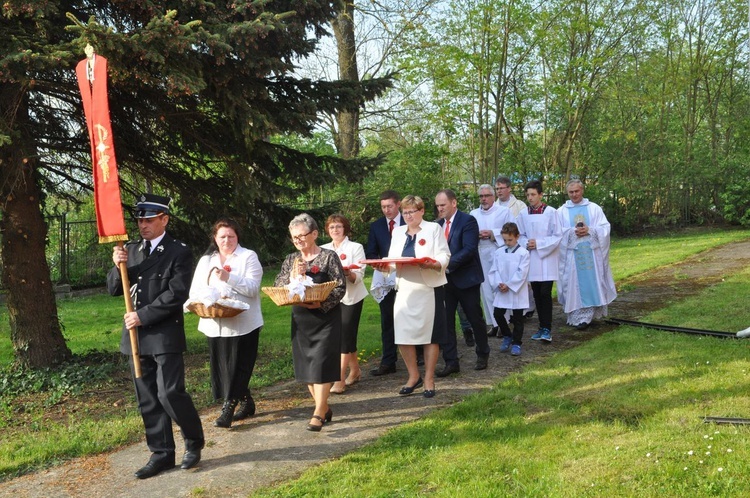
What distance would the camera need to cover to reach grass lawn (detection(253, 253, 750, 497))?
15.5 ft

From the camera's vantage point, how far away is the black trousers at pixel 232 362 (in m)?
6.42

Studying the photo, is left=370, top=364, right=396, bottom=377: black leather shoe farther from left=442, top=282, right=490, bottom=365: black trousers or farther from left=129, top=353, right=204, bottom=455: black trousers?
left=129, top=353, right=204, bottom=455: black trousers

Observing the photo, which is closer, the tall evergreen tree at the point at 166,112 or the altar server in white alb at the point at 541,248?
the tall evergreen tree at the point at 166,112

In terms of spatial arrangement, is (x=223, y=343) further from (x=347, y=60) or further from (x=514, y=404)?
(x=347, y=60)

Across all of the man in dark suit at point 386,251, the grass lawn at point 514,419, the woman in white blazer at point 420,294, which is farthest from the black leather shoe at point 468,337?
the woman in white blazer at point 420,294

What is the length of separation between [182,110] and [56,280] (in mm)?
10811

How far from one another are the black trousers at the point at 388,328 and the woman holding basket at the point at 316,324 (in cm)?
197

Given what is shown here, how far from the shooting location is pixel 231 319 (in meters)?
6.37

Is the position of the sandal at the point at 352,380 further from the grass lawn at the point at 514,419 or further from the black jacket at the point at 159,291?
the black jacket at the point at 159,291

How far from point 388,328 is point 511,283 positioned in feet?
5.92

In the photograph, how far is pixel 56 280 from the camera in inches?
695

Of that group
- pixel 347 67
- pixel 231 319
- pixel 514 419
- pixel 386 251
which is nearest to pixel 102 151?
pixel 231 319

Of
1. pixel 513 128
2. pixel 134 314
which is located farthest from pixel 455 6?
pixel 134 314

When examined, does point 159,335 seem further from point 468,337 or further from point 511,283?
point 468,337
